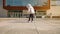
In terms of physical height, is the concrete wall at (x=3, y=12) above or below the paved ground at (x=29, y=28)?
above

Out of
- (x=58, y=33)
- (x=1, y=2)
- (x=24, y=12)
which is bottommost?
(x=58, y=33)

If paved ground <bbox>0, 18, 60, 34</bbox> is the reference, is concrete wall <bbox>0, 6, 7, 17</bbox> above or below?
above

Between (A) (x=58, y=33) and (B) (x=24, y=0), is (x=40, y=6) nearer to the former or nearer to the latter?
(B) (x=24, y=0)

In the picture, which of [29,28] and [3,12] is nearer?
[29,28]

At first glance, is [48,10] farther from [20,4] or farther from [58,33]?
[58,33]

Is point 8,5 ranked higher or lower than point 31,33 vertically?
higher

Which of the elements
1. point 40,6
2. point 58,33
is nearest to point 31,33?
point 58,33

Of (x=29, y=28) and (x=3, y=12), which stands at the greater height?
(x=3, y=12)

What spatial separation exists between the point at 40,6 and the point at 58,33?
484cm

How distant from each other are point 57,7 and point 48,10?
48 cm

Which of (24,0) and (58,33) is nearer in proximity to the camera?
(58,33)

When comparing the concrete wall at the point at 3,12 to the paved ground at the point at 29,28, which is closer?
the paved ground at the point at 29,28

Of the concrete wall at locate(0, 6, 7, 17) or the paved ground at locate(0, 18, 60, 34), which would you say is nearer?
the paved ground at locate(0, 18, 60, 34)

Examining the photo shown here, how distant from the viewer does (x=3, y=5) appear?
841cm
